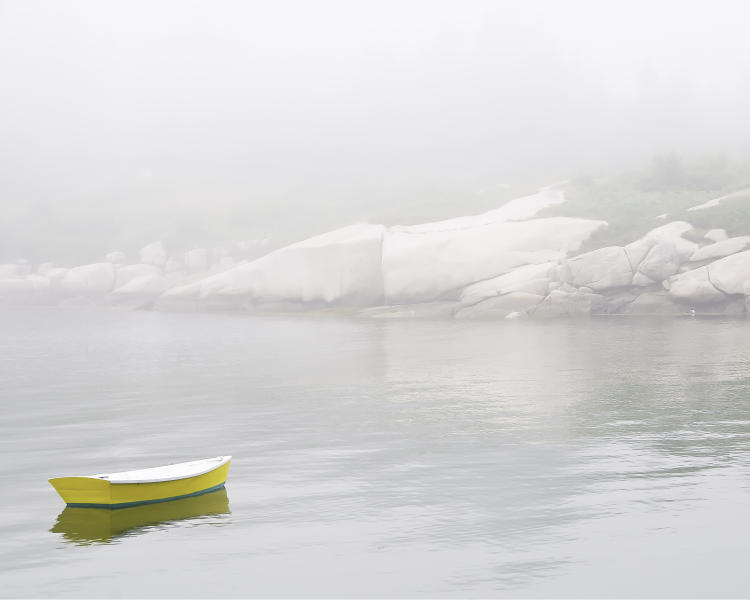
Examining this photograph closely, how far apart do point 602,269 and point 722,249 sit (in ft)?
26.8

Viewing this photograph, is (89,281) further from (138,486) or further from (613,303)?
(138,486)

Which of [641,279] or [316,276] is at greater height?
[316,276]

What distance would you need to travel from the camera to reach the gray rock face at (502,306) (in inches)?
2378

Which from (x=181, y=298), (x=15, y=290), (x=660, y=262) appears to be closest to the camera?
(x=660, y=262)

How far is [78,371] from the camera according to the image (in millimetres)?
37219

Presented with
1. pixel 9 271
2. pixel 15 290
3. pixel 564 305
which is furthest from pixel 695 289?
pixel 9 271

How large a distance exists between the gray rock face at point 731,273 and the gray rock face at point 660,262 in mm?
2661

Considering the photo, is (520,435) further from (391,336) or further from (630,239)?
(630,239)

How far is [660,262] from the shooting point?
59.1 metres

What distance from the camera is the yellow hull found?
15.9m

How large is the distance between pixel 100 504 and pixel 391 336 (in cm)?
3480

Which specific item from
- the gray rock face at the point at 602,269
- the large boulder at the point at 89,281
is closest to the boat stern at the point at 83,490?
the gray rock face at the point at 602,269

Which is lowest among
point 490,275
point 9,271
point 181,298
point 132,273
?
point 490,275

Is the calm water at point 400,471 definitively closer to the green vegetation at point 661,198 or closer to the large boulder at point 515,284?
the large boulder at point 515,284
